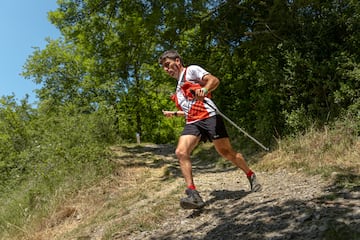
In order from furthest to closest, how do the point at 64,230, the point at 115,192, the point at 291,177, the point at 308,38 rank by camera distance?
1. the point at 308,38
2. the point at 115,192
3. the point at 64,230
4. the point at 291,177

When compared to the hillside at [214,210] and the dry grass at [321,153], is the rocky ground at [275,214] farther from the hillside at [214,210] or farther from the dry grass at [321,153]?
the dry grass at [321,153]

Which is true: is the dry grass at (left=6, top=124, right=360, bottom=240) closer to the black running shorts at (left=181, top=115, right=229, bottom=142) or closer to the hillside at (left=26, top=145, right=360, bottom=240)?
the hillside at (left=26, top=145, right=360, bottom=240)

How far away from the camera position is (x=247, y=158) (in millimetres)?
8180

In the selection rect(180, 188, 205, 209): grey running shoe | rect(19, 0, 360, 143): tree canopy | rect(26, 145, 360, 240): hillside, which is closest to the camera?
rect(26, 145, 360, 240): hillside

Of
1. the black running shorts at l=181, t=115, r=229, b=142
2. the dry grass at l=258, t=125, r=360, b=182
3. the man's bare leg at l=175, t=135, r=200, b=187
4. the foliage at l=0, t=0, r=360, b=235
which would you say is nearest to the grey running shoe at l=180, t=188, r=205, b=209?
the man's bare leg at l=175, t=135, r=200, b=187

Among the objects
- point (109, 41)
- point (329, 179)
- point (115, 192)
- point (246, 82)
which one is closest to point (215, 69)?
point (246, 82)

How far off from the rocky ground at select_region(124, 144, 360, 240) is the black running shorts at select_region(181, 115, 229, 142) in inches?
35.3

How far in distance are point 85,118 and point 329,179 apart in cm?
711

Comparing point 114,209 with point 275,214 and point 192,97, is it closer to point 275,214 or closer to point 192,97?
point 192,97

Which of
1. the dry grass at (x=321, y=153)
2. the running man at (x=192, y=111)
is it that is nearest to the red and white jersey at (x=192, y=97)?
the running man at (x=192, y=111)

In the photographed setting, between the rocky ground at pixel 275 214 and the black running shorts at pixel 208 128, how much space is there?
2.94 feet

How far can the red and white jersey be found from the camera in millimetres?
4641

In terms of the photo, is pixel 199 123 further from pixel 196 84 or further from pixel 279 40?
pixel 279 40

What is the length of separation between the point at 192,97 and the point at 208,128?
16.9 inches
